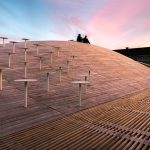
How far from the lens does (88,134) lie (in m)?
6.20

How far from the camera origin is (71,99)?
34.4 ft

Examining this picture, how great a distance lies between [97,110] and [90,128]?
2.44m

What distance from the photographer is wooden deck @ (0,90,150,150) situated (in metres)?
5.35

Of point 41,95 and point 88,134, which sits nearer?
point 88,134

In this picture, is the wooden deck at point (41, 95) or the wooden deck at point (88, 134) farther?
the wooden deck at point (41, 95)

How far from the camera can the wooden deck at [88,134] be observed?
535 centimetres

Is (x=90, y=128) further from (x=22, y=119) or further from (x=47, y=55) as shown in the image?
(x=47, y=55)

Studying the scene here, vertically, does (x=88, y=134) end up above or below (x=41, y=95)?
below

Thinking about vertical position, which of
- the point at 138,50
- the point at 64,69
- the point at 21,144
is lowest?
the point at 21,144

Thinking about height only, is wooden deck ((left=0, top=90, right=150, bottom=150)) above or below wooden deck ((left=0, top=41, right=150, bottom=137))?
below

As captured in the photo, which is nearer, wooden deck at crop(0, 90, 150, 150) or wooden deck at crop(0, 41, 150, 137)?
wooden deck at crop(0, 90, 150, 150)

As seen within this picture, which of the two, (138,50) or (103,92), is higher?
(138,50)

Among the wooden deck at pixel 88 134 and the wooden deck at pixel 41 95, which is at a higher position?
the wooden deck at pixel 41 95

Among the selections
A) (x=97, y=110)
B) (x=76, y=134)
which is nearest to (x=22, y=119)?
(x=76, y=134)
